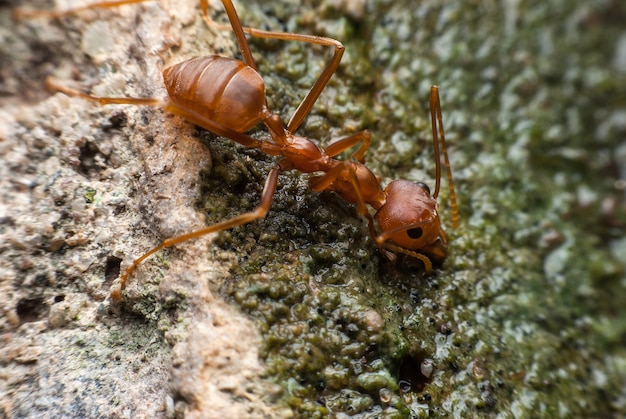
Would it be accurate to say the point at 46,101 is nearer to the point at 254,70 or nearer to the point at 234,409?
the point at 254,70

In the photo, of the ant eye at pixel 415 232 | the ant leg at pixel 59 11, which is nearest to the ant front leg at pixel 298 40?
the ant leg at pixel 59 11

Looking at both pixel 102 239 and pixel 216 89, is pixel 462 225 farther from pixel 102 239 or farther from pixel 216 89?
pixel 102 239

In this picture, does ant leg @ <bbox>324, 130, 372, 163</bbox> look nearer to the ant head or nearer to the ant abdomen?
the ant head

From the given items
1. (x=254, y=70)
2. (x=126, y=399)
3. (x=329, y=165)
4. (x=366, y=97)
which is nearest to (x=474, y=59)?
(x=366, y=97)

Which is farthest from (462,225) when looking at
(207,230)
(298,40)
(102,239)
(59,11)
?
(59,11)

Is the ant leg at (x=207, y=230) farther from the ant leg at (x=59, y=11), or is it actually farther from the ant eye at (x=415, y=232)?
the ant leg at (x=59, y=11)

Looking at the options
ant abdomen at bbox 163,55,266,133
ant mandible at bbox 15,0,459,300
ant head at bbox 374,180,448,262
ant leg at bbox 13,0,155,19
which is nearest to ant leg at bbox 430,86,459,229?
ant mandible at bbox 15,0,459,300
